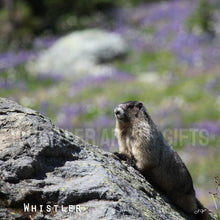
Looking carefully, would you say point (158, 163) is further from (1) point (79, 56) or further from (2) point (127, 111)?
(1) point (79, 56)

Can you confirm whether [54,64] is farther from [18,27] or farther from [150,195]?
[150,195]

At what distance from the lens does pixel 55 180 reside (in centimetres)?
364

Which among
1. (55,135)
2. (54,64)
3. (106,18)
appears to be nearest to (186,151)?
(55,135)

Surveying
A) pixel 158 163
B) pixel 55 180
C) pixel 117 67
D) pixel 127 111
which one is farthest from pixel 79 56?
pixel 55 180

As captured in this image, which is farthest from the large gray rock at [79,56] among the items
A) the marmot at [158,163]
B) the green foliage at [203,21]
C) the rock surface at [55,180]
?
the rock surface at [55,180]

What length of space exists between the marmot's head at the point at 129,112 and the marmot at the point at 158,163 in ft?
0.06

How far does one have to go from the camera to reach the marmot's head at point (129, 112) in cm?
551

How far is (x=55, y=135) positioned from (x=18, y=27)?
2178 centimetres

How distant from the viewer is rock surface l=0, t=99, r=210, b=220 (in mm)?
3406

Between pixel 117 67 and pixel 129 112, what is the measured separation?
13.7 metres

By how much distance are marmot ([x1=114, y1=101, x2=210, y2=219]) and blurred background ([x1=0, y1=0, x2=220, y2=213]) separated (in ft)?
11.0

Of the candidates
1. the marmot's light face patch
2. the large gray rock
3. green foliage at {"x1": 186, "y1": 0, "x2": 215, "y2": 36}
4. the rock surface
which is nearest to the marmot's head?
the marmot's light face patch

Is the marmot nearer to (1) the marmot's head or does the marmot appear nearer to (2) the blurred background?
(1) the marmot's head

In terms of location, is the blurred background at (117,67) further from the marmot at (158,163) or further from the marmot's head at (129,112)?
the marmot's head at (129,112)
